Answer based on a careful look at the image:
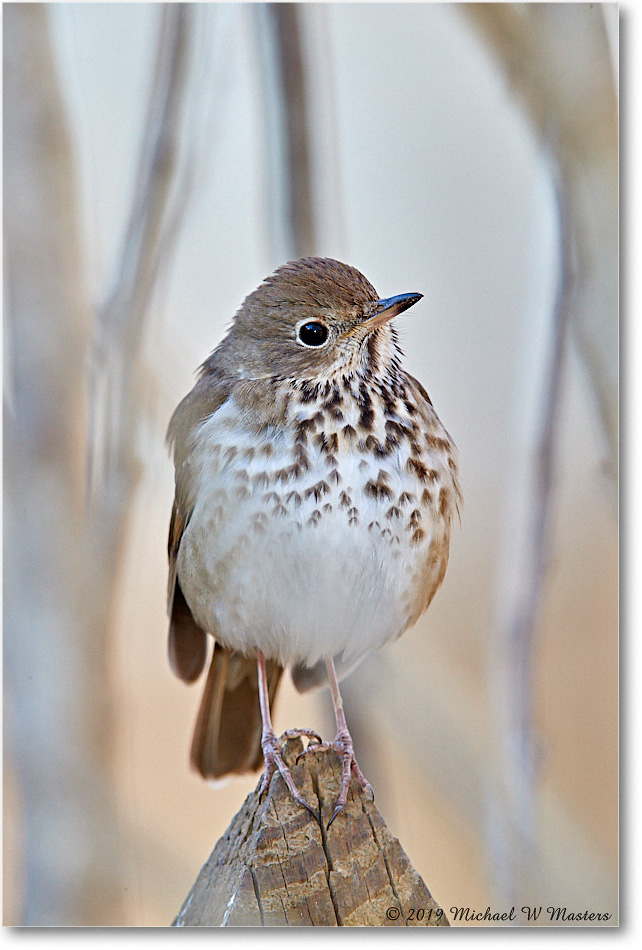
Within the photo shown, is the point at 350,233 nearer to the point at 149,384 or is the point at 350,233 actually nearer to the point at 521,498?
the point at 149,384

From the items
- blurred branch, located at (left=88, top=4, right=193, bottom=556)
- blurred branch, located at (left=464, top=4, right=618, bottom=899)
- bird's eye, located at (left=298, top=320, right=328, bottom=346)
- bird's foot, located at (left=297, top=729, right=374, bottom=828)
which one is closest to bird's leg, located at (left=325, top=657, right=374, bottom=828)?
bird's foot, located at (left=297, top=729, right=374, bottom=828)

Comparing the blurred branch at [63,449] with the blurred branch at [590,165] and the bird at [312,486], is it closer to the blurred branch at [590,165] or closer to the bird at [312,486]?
the bird at [312,486]

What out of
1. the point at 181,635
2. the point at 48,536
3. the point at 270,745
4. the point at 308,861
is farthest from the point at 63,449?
the point at 308,861

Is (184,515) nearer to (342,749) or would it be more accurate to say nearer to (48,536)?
(48,536)

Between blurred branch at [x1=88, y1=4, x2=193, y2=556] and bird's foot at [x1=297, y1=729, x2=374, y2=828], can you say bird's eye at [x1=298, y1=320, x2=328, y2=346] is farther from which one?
bird's foot at [x1=297, y1=729, x2=374, y2=828]

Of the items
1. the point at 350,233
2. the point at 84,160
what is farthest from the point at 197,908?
the point at 84,160
